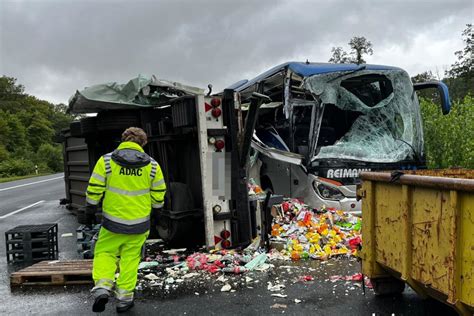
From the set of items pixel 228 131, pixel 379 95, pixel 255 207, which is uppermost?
pixel 379 95

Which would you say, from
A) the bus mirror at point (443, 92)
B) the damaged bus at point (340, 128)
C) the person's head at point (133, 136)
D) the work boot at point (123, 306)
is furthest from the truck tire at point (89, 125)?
the bus mirror at point (443, 92)

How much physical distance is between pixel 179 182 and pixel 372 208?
10.4 feet

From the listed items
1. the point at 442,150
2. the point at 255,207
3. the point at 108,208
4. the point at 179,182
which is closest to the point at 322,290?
the point at 255,207

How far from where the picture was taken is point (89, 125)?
24.1ft

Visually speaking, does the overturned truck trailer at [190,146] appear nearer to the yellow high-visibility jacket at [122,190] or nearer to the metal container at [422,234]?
the yellow high-visibility jacket at [122,190]

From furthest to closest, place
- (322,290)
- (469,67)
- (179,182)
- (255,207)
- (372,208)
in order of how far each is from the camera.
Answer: (469,67), (179,182), (255,207), (322,290), (372,208)

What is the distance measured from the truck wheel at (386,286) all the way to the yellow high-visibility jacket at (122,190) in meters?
2.20

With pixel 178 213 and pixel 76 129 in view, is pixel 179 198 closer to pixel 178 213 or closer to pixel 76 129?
pixel 178 213

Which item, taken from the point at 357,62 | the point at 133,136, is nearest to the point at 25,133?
the point at 357,62

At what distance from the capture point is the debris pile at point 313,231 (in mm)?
5948

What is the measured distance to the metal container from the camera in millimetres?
2797

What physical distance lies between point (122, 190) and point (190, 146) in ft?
7.30

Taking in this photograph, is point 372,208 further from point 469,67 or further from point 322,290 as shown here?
point 469,67

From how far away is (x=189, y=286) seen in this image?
187 inches
